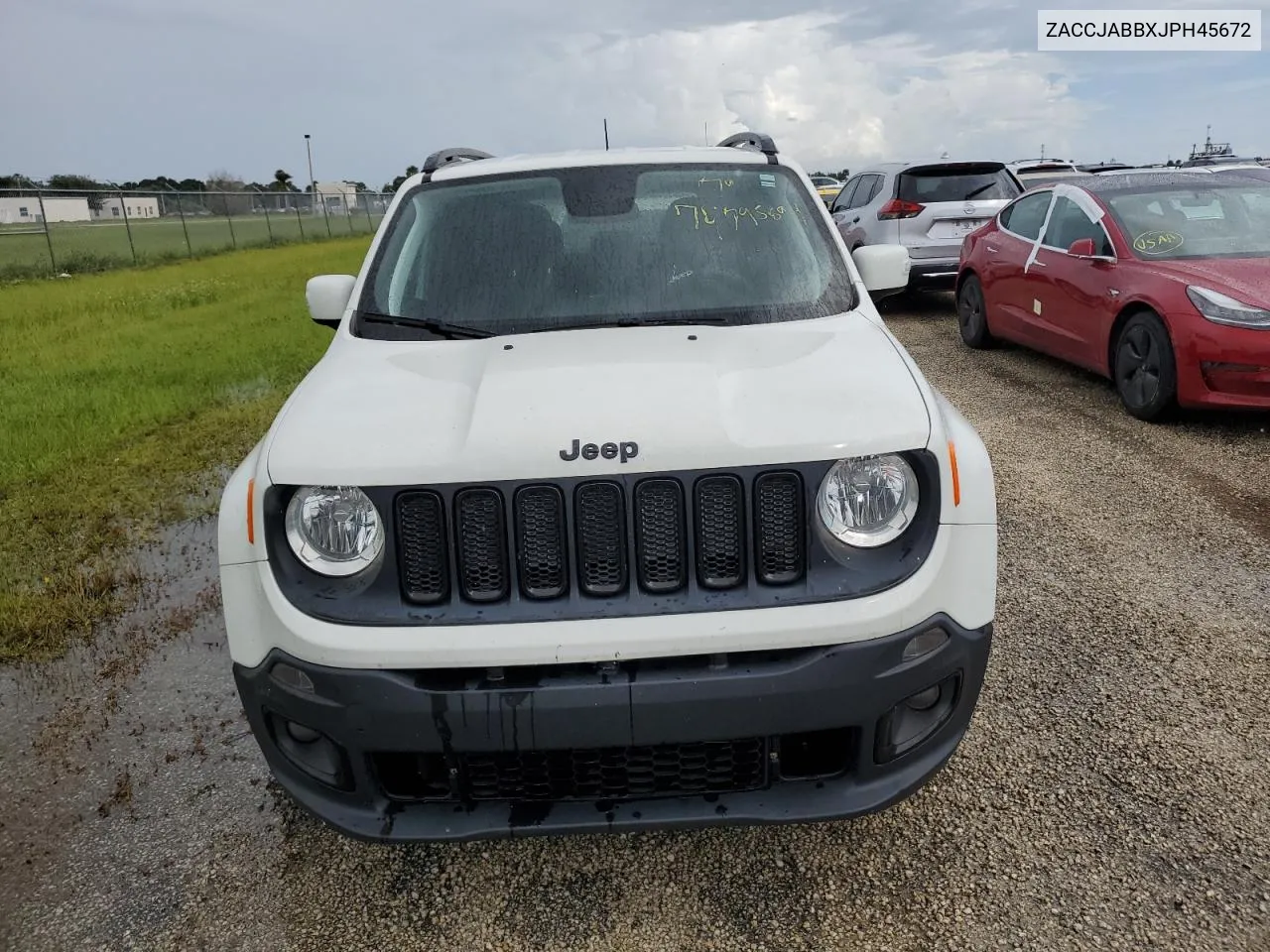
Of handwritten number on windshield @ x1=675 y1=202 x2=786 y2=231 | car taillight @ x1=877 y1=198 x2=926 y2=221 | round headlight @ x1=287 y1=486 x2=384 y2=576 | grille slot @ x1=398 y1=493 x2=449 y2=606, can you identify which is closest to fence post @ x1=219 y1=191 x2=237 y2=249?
car taillight @ x1=877 y1=198 x2=926 y2=221

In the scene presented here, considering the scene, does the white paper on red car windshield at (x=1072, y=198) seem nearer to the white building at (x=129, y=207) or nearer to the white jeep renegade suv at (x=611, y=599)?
the white jeep renegade suv at (x=611, y=599)

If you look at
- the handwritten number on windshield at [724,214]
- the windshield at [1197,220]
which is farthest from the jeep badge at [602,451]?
the windshield at [1197,220]

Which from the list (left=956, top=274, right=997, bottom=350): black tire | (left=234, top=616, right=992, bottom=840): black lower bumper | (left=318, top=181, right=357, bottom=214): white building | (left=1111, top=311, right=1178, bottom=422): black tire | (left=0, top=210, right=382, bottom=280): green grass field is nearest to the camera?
(left=234, top=616, right=992, bottom=840): black lower bumper

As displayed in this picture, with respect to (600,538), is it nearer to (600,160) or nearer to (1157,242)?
(600,160)

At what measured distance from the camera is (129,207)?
26766 mm

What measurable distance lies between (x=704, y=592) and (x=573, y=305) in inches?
48.8

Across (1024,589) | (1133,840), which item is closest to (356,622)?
(1133,840)

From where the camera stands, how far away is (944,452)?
2295 millimetres

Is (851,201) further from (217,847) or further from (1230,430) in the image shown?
(217,847)

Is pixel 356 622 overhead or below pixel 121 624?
overhead

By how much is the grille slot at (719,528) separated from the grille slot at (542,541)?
1.02ft

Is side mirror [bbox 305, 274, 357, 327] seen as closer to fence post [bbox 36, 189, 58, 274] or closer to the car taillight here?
the car taillight

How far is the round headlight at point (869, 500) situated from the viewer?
2.27 m

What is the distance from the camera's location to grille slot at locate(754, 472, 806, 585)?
222 centimetres
